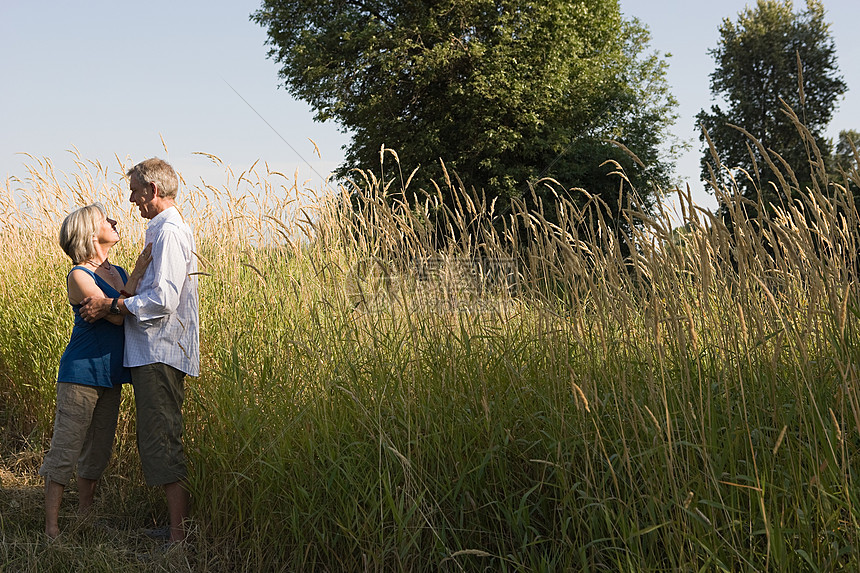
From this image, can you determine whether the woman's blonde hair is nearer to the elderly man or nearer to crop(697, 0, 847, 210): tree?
the elderly man

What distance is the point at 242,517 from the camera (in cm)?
289

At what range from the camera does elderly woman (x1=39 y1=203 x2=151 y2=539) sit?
10.8ft

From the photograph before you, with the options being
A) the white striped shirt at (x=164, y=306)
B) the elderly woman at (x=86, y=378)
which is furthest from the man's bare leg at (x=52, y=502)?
the white striped shirt at (x=164, y=306)

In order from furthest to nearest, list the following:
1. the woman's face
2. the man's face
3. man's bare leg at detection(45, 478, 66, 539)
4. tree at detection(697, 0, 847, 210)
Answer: tree at detection(697, 0, 847, 210)
the woman's face
the man's face
man's bare leg at detection(45, 478, 66, 539)

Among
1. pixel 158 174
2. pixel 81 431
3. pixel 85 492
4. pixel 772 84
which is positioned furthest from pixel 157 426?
pixel 772 84

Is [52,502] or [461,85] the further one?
[461,85]

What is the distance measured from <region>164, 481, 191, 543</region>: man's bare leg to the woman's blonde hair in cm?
127

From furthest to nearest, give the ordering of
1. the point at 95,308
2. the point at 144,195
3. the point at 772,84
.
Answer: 1. the point at 772,84
2. the point at 144,195
3. the point at 95,308

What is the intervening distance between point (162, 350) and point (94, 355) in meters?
0.43

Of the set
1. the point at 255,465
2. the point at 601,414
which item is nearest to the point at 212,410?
the point at 255,465

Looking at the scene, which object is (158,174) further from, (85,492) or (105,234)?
(85,492)

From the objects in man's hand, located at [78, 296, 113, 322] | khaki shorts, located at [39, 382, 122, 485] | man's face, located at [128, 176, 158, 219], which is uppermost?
man's face, located at [128, 176, 158, 219]

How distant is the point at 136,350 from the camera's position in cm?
319

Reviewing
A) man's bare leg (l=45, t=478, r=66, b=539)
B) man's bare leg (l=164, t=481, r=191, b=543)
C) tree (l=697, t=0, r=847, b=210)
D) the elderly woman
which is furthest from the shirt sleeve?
tree (l=697, t=0, r=847, b=210)
